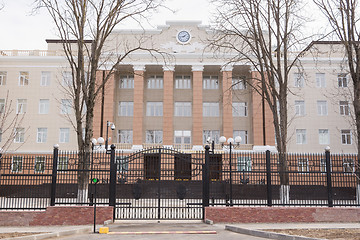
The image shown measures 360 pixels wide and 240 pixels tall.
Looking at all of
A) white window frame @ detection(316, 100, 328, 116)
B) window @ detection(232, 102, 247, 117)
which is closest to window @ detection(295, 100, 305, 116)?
white window frame @ detection(316, 100, 328, 116)

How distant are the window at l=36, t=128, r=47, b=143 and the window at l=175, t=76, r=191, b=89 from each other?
608 inches

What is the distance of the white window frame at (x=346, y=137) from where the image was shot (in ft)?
126

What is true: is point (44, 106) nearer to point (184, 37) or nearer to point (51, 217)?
point (184, 37)

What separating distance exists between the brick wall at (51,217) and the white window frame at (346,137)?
32125 millimetres

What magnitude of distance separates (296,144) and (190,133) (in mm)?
11500

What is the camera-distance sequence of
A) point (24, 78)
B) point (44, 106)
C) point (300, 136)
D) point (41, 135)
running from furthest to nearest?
point (24, 78), point (44, 106), point (41, 135), point (300, 136)

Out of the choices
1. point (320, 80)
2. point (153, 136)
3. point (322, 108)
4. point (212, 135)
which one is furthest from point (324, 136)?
point (153, 136)

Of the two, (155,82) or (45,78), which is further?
(155,82)

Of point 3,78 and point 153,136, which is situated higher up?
→ point 3,78

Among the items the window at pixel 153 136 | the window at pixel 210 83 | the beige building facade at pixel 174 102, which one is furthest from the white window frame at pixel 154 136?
the window at pixel 210 83

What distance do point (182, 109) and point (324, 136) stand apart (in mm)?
15753

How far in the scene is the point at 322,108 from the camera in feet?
129

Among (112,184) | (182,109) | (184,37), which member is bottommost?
(112,184)

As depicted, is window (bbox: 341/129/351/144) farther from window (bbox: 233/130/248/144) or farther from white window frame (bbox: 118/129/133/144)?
white window frame (bbox: 118/129/133/144)
